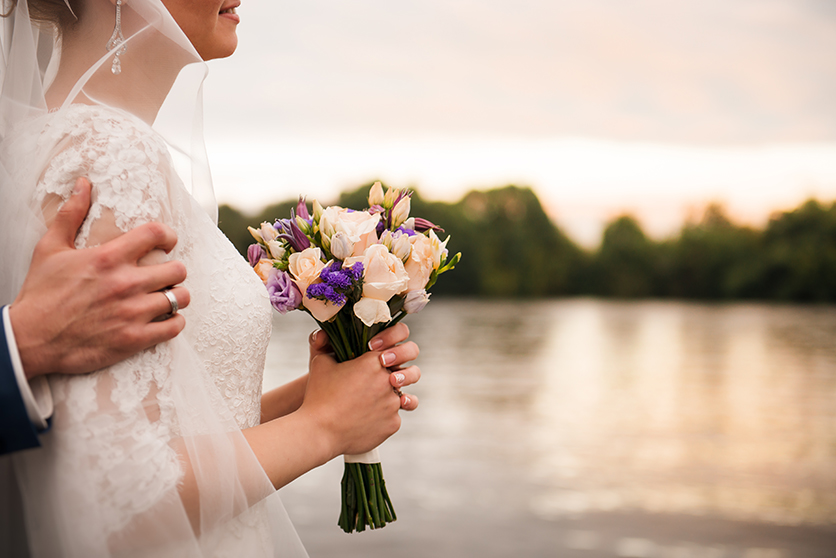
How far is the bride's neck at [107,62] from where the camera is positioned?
4.90ft

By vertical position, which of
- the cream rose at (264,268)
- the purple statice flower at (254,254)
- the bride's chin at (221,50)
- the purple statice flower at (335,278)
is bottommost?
the purple statice flower at (335,278)

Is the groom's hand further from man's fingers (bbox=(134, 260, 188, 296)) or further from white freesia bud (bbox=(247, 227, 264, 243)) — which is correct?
white freesia bud (bbox=(247, 227, 264, 243))

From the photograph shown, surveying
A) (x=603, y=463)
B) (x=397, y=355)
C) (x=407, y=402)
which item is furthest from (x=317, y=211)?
(x=603, y=463)

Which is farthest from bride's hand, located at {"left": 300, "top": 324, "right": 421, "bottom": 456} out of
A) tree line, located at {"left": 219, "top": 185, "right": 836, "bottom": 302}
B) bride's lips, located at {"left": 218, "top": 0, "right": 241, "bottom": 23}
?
tree line, located at {"left": 219, "top": 185, "right": 836, "bottom": 302}

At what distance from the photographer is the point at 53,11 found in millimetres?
1584

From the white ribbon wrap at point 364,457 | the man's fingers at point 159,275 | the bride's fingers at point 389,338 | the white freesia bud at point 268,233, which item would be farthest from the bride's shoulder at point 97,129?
the white ribbon wrap at point 364,457

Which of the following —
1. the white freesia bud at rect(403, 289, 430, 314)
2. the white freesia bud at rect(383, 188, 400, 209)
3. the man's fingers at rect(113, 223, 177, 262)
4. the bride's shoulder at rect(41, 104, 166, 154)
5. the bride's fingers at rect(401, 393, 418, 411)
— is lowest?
the bride's fingers at rect(401, 393, 418, 411)

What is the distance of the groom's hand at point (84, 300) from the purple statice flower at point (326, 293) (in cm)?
49

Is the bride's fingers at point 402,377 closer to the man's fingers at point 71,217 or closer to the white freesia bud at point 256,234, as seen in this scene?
the white freesia bud at point 256,234

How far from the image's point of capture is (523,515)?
21.5 ft

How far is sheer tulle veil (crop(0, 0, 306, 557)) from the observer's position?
125cm

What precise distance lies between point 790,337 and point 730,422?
18.0 meters

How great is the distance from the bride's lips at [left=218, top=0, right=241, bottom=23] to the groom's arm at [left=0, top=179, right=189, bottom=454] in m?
0.67

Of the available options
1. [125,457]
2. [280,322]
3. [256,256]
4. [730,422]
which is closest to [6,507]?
[125,457]
